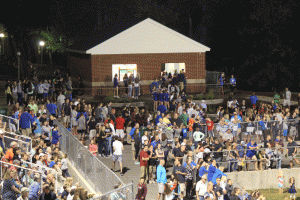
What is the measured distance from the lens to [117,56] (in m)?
33.5

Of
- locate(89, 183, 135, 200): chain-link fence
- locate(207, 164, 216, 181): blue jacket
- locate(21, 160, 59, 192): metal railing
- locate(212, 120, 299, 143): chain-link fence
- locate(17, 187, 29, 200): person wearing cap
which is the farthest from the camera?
locate(212, 120, 299, 143): chain-link fence

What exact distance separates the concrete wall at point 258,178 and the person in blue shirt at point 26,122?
332 inches

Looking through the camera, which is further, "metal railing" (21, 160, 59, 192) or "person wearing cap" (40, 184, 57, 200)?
"metal railing" (21, 160, 59, 192)

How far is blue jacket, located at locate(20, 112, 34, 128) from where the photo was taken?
64.6ft

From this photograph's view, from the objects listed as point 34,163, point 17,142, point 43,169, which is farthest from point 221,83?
point 43,169

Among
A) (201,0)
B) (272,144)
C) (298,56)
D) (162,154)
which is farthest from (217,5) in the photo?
(162,154)

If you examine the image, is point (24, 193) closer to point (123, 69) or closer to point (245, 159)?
point (245, 159)

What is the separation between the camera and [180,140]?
20609 mm

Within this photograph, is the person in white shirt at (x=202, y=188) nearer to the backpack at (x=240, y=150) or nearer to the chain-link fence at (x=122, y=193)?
the chain-link fence at (x=122, y=193)

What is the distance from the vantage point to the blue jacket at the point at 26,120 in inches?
775

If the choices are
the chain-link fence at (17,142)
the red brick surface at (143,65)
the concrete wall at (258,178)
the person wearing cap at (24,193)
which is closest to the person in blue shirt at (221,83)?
the red brick surface at (143,65)

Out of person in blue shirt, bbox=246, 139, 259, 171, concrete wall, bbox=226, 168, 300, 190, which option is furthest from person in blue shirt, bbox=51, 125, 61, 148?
person in blue shirt, bbox=246, 139, 259, 171

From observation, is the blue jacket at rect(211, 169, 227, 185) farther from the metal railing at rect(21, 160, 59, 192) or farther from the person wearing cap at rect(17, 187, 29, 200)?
the person wearing cap at rect(17, 187, 29, 200)

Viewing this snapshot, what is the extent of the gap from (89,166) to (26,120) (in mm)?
5183
